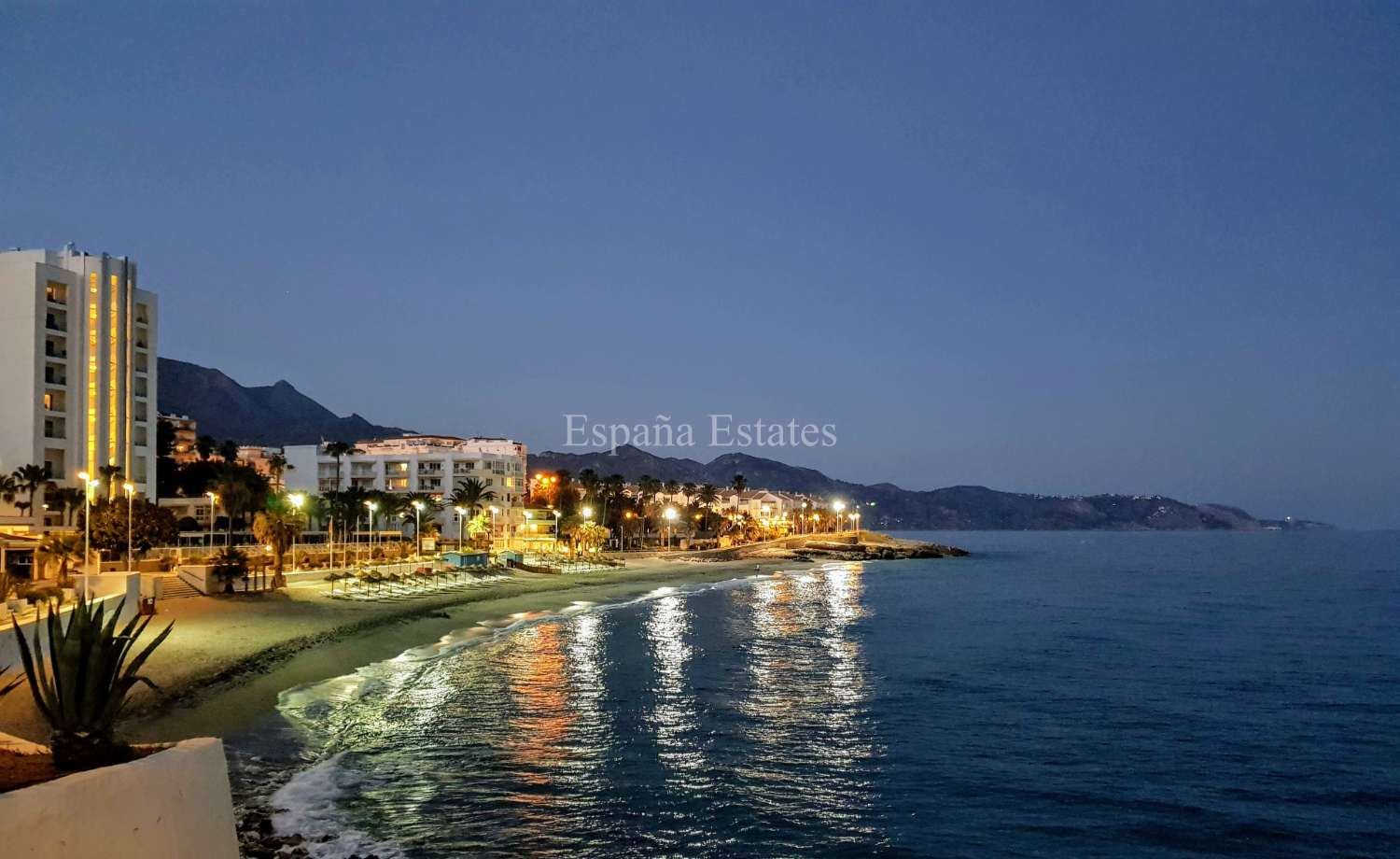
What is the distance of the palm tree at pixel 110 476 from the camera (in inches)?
1991

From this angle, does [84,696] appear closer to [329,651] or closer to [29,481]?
[329,651]

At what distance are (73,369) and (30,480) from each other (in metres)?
8.28

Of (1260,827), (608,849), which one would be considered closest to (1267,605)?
(1260,827)

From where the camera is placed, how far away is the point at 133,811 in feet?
22.4

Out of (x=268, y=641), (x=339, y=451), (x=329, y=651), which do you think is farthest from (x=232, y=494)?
(x=339, y=451)

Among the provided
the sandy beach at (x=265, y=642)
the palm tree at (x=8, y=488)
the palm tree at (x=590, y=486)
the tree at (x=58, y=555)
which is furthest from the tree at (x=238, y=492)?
the palm tree at (x=590, y=486)

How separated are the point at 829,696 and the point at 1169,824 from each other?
12428 mm

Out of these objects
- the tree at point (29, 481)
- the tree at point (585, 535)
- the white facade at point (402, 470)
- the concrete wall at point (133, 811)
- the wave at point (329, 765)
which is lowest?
the wave at point (329, 765)

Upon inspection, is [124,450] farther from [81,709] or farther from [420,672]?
[81,709]

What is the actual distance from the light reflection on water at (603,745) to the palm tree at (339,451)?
6911 cm

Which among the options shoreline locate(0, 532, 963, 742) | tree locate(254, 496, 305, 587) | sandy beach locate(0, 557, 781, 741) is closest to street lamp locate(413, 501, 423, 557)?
shoreline locate(0, 532, 963, 742)

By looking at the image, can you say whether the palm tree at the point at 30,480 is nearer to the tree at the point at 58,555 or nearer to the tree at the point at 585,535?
the tree at the point at 58,555

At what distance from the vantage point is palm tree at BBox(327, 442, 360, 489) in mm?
102312

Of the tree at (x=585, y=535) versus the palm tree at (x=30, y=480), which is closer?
the palm tree at (x=30, y=480)
